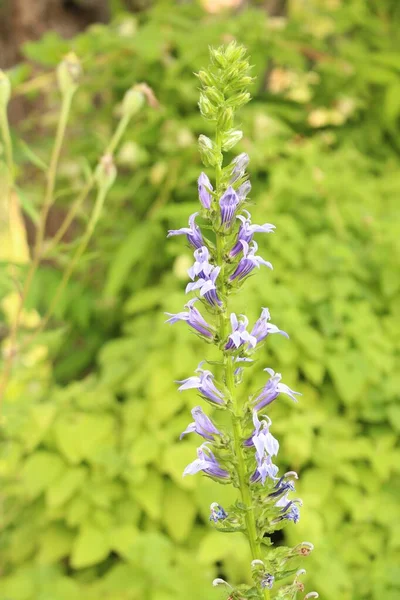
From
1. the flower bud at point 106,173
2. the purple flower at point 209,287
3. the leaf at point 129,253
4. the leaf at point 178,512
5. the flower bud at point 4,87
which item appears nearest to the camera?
the purple flower at point 209,287

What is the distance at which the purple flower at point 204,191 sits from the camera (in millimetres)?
1044

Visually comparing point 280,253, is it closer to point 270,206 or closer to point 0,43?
point 270,206

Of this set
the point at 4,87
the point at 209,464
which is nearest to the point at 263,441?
the point at 209,464

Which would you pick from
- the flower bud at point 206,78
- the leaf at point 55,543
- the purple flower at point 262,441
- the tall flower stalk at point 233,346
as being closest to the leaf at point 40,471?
Result: the leaf at point 55,543

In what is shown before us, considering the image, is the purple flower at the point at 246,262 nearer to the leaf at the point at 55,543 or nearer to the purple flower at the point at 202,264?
the purple flower at the point at 202,264

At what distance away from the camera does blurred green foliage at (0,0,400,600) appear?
7.96ft

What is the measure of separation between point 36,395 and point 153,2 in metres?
2.80

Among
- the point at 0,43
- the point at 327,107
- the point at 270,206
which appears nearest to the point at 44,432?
the point at 270,206

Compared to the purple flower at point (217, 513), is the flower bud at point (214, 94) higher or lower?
higher

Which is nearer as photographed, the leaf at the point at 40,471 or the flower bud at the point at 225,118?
the flower bud at the point at 225,118

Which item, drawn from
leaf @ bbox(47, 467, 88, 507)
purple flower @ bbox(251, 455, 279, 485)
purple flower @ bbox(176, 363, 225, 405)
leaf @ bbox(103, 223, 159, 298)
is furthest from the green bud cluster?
leaf @ bbox(103, 223, 159, 298)

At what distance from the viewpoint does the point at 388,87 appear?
10.9ft

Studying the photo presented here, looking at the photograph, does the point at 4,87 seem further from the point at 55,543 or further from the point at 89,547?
the point at 55,543

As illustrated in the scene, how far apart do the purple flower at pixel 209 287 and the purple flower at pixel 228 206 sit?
3.2 inches
